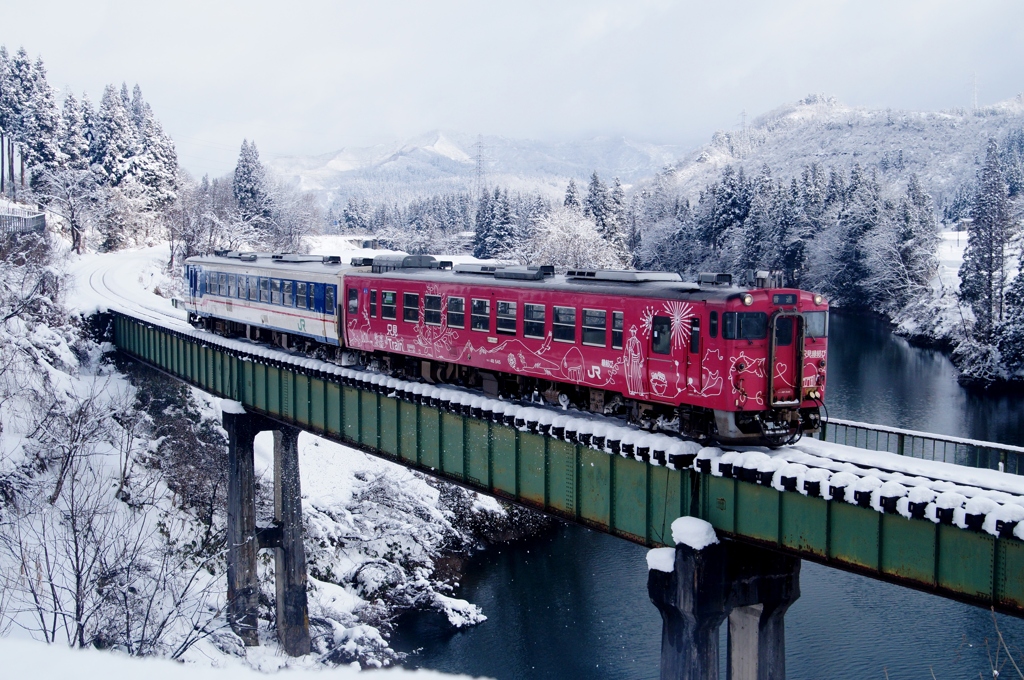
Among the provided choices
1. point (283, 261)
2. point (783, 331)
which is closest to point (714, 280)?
point (783, 331)

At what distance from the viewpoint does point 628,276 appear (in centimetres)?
1838

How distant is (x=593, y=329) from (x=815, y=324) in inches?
171

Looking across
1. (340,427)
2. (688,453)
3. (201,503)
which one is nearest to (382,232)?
(201,503)

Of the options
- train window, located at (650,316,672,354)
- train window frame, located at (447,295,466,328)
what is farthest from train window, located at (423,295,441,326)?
train window, located at (650,316,672,354)

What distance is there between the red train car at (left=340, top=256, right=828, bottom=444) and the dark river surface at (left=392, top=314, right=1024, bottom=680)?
9.48 metres

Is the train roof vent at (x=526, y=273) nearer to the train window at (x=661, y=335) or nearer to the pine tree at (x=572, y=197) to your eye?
the train window at (x=661, y=335)

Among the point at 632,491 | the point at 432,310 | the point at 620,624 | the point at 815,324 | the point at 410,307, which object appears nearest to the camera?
the point at 632,491

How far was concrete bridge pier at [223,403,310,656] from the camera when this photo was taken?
30.9 meters

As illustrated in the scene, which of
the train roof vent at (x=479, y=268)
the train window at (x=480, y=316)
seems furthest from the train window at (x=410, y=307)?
the train window at (x=480, y=316)

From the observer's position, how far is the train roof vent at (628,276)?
1822 cm

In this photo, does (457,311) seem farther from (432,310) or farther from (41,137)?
Result: (41,137)

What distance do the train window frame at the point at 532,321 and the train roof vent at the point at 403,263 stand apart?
7172 mm

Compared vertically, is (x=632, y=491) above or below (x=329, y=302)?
below

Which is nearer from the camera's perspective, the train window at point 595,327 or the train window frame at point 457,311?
the train window at point 595,327
